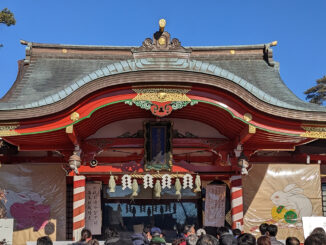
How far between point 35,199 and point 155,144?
389 cm

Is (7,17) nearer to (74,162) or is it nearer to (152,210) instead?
(74,162)

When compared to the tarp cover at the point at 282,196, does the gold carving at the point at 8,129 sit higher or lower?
higher

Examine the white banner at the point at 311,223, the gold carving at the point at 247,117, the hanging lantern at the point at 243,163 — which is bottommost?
the white banner at the point at 311,223

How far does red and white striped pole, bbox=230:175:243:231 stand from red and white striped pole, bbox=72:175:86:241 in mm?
4083

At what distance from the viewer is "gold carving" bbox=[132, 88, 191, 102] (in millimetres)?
9838

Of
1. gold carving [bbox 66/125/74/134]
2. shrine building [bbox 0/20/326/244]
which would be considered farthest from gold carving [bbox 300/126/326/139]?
gold carving [bbox 66/125/74/134]

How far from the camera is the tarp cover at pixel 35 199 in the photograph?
12023 mm

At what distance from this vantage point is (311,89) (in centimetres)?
3453

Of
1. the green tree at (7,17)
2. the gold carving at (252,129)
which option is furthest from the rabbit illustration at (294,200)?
the green tree at (7,17)

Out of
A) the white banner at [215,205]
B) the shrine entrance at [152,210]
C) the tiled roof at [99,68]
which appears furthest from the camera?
the shrine entrance at [152,210]

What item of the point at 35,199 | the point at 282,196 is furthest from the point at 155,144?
the point at 282,196

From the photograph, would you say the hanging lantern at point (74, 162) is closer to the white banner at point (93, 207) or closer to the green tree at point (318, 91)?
the white banner at point (93, 207)

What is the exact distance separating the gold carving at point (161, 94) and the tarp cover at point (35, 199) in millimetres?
Result: 3938

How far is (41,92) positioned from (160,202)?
4991 millimetres
